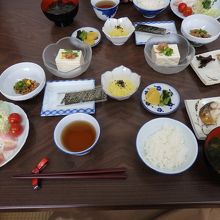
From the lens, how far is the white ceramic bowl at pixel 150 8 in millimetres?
1613

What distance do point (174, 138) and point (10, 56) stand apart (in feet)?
3.46

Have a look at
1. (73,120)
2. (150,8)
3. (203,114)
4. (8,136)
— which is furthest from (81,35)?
(203,114)

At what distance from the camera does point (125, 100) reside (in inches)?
50.5

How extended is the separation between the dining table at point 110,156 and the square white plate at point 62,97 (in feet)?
0.11

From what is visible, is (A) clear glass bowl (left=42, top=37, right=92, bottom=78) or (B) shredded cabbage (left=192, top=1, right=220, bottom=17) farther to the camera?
(B) shredded cabbage (left=192, top=1, right=220, bottom=17)

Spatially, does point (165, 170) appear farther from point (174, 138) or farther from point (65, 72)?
point (65, 72)

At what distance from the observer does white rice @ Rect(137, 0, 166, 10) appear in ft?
5.48

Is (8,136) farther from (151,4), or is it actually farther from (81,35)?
(151,4)

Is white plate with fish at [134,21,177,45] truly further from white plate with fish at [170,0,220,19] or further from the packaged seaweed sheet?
the packaged seaweed sheet

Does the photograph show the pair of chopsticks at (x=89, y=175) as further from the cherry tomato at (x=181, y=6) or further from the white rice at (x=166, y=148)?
the cherry tomato at (x=181, y=6)

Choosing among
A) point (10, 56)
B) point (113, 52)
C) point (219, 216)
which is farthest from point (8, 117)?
point (219, 216)

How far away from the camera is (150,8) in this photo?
65.4 inches

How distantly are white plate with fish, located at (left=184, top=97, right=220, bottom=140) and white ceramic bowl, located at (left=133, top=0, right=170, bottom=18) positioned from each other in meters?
0.70

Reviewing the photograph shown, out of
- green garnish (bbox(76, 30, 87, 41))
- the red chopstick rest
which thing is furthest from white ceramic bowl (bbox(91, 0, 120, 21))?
the red chopstick rest
